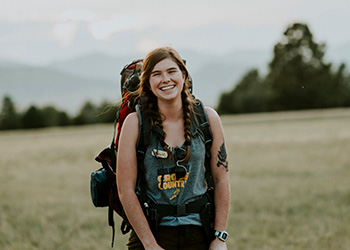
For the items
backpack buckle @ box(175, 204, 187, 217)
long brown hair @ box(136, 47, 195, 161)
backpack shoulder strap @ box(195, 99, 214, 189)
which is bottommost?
backpack buckle @ box(175, 204, 187, 217)

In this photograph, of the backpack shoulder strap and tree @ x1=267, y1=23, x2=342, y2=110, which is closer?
the backpack shoulder strap

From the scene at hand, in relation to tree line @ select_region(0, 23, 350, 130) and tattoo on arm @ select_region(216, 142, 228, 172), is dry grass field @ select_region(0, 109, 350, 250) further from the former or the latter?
tree line @ select_region(0, 23, 350, 130)

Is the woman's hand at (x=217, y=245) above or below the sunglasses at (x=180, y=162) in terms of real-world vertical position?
below

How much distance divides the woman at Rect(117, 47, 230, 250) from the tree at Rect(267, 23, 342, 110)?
57.0 meters

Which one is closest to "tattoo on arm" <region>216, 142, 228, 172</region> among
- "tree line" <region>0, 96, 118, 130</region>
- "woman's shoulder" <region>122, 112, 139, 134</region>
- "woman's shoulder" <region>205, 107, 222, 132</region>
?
"woman's shoulder" <region>205, 107, 222, 132</region>

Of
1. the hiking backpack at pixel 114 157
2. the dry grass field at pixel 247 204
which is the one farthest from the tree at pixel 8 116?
the hiking backpack at pixel 114 157

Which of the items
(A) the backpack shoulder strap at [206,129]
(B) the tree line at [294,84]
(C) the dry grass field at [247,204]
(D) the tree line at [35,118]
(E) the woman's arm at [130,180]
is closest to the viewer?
(E) the woman's arm at [130,180]

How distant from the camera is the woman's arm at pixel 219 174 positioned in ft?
9.26

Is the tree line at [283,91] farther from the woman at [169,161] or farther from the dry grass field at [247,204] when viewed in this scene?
the woman at [169,161]

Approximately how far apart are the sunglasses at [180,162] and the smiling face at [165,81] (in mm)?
340

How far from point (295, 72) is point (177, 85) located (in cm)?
6295

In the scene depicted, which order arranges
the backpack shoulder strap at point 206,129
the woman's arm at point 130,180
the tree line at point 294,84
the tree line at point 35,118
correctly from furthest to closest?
the tree line at point 294,84
the tree line at point 35,118
the backpack shoulder strap at point 206,129
the woman's arm at point 130,180

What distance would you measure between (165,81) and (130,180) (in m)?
0.66

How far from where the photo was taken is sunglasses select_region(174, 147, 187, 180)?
2664mm
